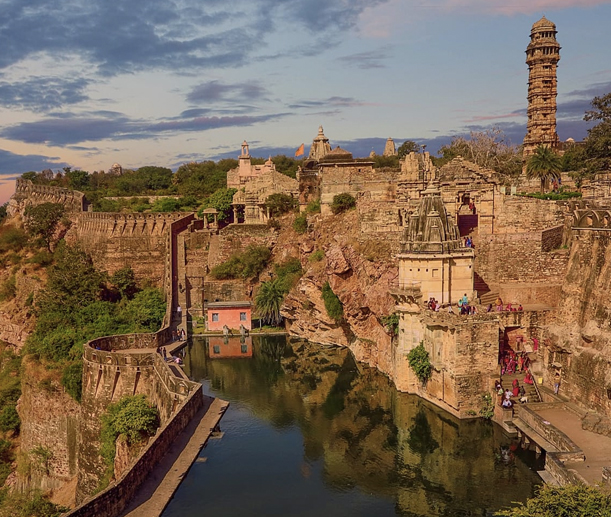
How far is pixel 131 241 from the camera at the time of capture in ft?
168

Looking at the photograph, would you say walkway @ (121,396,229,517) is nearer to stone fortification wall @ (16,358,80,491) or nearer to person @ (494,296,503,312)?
stone fortification wall @ (16,358,80,491)

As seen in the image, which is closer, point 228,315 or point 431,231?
point 431,231

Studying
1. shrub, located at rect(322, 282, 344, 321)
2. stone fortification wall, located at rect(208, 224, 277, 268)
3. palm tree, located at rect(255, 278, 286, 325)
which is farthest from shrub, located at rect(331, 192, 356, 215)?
stone fortification wall, located at rect(208, 224, 277, 268)

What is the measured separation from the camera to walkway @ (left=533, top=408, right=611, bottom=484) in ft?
60.2

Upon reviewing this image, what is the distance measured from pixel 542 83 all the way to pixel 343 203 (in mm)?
25022

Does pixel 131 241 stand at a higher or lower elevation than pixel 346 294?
higher

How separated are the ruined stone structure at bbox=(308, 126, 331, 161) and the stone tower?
762 inches

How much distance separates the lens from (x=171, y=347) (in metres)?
32.7

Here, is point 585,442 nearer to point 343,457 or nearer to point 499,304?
point 343,457

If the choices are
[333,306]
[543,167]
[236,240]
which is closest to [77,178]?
[236,240]

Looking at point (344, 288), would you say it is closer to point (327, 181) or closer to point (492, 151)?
point (327, 181)

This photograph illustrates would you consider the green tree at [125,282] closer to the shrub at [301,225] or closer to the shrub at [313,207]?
the shrub at [301,225]

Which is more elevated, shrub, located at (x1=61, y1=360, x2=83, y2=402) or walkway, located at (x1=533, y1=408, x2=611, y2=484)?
walkway, located at (x1=533, y1=408, x2=611, y2=484)

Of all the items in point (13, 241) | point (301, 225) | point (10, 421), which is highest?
point (301, 225)
